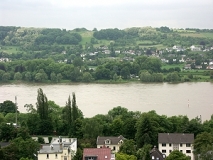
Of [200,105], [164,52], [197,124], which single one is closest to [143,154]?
[197,124]

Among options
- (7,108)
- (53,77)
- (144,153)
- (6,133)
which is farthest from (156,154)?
(53,77)

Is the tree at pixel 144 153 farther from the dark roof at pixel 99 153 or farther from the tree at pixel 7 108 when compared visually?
the tree at pixel 7 108

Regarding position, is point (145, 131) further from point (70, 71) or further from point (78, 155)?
point (70, 71)

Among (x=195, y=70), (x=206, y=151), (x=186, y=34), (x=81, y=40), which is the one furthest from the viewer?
(x=186, y=34)

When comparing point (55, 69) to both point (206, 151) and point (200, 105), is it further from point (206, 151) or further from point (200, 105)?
point (206, 151)

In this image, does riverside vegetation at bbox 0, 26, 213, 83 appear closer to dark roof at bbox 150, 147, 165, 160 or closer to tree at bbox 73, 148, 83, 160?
dark roof at bbox 150, 147, 165, 160

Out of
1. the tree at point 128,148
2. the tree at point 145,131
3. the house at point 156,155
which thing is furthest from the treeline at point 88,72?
the house at point 156,155
